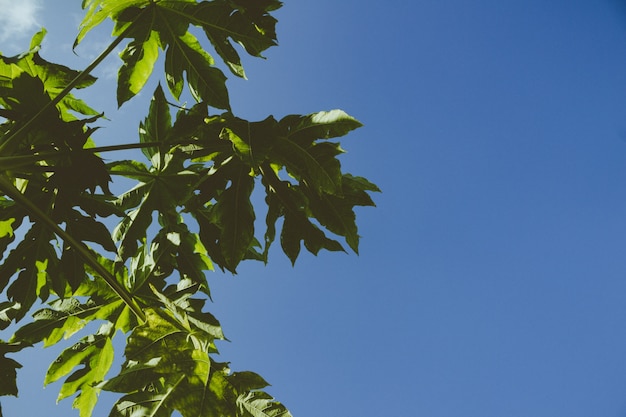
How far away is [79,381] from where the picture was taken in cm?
247

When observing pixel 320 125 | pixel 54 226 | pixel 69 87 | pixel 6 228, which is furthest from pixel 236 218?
pixel 6 228

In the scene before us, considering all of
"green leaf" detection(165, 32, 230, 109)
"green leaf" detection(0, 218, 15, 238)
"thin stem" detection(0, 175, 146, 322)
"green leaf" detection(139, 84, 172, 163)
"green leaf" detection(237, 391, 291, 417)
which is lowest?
"green leaf" detection(237, 391, 291, 417)

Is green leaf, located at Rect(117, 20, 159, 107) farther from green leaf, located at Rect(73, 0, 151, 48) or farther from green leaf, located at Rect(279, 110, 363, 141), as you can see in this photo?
green leaf, located at Rect(279, 110, 363, 141)

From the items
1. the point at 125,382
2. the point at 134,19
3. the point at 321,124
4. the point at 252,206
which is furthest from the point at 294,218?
the point at 134,19

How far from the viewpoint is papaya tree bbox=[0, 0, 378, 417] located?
1813 mm

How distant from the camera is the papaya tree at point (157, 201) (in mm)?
1813

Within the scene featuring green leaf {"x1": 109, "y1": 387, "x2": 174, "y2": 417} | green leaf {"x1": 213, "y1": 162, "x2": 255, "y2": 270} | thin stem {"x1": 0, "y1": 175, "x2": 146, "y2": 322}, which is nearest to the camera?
green leaf {"x1": 109, "y1": 387, "x2": 174, "y2": 417}

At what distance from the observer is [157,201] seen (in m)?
2.50

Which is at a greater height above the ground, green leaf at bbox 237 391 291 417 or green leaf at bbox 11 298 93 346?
green leaf at bbox 11 298 93 346

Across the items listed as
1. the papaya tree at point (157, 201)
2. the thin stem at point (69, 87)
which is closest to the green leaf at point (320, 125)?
the papaya tree at point (157, 201)

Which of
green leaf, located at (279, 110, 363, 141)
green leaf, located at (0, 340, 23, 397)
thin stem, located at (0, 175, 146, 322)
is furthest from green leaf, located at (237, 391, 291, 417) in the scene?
green leaf, located at (0, 340, 23, 397)

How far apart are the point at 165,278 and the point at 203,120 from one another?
0.87 m

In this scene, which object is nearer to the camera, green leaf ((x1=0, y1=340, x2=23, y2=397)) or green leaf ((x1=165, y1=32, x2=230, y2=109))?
green leaf ((x1=0, y1=340, x2=23, y2=397))

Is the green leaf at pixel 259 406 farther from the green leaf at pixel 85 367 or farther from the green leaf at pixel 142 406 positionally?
the green leaf at pixel 85 367
